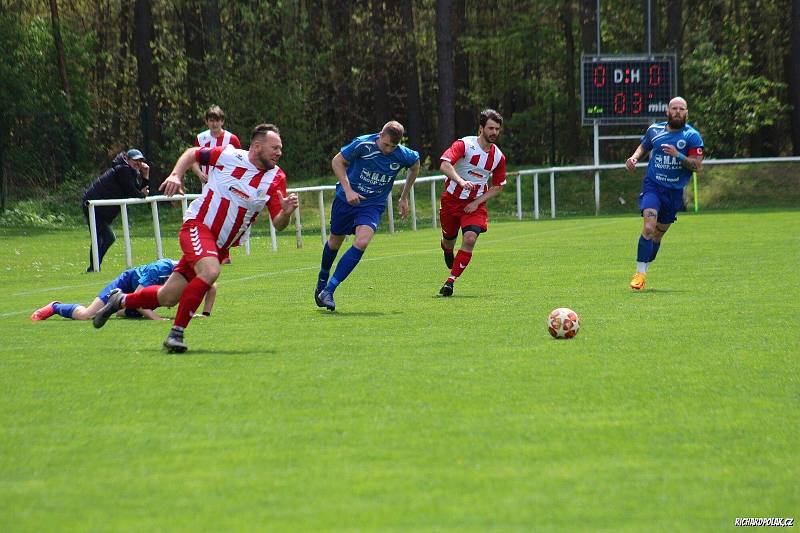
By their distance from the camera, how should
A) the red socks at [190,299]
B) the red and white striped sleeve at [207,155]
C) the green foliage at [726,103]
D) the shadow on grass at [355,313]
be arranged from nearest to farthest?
the red socks at [190,299]
the red and white striped sleeve at [207,155]
the shadow on grass at [355,313]
the green foliage at [726,103]

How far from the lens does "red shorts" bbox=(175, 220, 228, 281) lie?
927 cm

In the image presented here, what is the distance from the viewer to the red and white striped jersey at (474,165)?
1396 cm

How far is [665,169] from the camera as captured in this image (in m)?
14.2

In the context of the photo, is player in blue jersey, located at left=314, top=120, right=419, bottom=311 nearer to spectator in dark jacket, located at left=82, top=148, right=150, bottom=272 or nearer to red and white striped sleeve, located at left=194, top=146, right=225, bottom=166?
red and white striped sleeve, located at left=194, top=146, right=225, bottom=166

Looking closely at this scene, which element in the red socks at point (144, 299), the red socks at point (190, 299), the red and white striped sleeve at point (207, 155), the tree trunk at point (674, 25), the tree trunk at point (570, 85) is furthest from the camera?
the tree trunk at point (570, 85)

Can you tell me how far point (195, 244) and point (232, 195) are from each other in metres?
0.48

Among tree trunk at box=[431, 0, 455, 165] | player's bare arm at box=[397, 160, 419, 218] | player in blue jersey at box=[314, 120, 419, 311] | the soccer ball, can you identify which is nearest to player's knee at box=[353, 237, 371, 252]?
player in blue jersey at box=[314, 120, 419, 311]

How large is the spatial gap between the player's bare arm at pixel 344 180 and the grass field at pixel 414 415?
3.29 ft

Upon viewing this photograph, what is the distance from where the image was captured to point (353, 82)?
154 feet

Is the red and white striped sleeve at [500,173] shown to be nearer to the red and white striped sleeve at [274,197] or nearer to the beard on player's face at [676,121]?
the beard on player's face at [676,121]

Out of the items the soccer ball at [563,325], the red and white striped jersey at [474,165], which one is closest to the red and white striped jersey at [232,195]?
the soccer ball at [563,325]

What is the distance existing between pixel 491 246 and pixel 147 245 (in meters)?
6.89

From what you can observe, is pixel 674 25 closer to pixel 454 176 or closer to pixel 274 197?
pixel 454 176

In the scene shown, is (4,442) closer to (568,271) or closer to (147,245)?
(568,271)
